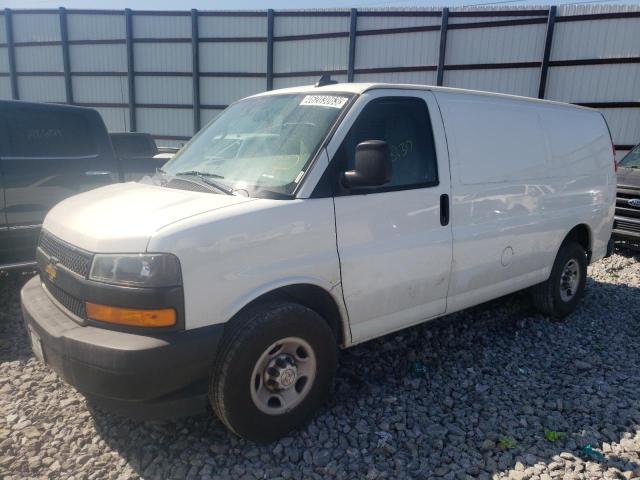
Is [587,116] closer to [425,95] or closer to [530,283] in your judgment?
[530,283]

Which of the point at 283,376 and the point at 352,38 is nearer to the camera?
the point at 283,376

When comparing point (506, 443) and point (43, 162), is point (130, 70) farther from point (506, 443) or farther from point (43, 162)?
point (506, 443)

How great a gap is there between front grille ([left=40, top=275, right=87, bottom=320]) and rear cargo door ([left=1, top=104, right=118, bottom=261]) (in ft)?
7.53

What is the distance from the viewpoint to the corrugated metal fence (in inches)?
507

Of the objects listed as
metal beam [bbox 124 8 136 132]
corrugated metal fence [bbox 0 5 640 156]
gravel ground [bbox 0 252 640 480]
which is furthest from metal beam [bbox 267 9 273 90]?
gravel ground [bbox 0 252 640 480]

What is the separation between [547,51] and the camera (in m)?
13.2

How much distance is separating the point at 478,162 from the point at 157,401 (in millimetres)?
2818

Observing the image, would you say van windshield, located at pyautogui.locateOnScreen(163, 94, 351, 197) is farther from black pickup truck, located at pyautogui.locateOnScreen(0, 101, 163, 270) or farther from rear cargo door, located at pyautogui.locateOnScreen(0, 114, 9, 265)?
rear cargo door, located at pyautogui.locateOnScreen(0, 114, 9, 265)

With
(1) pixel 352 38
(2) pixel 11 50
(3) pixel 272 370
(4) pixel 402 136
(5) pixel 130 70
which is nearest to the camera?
(3) pixel 272 370

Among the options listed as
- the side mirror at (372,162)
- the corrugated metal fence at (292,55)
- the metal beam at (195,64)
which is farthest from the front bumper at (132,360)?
the metal beam at (195,64)

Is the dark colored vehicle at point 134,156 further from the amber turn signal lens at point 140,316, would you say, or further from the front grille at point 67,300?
the amber turn signal lens at point 140,316

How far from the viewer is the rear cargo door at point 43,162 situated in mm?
4824

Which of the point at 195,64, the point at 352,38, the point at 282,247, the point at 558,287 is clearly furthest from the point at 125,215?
the point at 195,64

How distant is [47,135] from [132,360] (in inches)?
151
